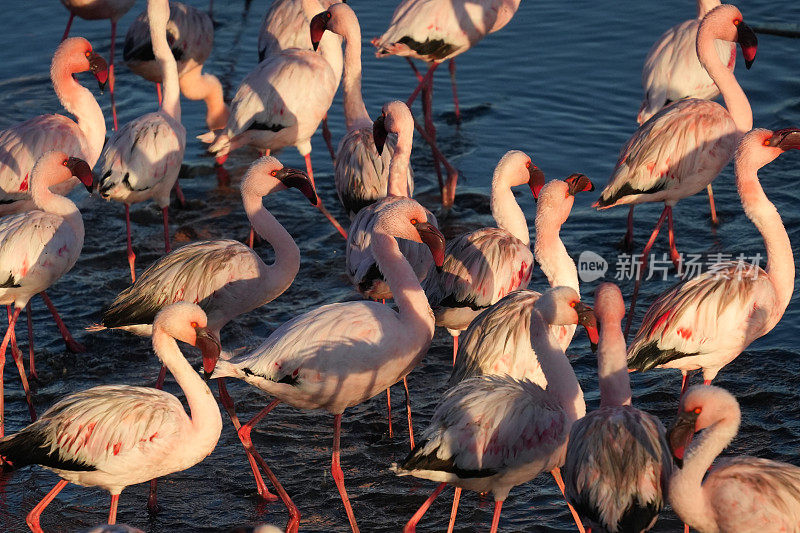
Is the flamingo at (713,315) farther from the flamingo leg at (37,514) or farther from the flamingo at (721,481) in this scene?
the flamingo leg at (37,514)

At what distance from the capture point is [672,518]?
18.5ft

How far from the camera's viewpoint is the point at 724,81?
8.15 m

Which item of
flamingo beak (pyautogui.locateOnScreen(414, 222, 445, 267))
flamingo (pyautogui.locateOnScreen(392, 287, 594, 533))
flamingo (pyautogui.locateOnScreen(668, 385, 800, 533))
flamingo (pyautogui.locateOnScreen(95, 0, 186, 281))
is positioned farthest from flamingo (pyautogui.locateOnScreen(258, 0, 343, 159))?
flamingo (pyautogui.locateOnScreen(668, 385, 800, 533))

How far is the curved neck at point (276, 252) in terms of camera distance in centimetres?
667

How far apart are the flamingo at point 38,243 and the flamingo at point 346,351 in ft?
5.33

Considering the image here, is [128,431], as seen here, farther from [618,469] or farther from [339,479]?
[618,469]

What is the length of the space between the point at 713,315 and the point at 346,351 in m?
2.13

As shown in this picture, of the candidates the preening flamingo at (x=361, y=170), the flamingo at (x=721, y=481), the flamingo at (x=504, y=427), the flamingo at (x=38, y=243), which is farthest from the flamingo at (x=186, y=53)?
the flamingo at (x=721, y=481)

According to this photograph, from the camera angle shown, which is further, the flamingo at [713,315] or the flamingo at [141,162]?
the flamingo at [141,162]

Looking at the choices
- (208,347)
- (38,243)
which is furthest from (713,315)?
(38,243)

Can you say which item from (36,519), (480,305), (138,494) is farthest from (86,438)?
(480,305)

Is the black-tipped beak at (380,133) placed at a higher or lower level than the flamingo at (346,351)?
higher

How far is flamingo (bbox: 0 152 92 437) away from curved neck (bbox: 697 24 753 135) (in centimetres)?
445

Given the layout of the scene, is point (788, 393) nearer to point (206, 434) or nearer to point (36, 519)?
point (206, 434)
